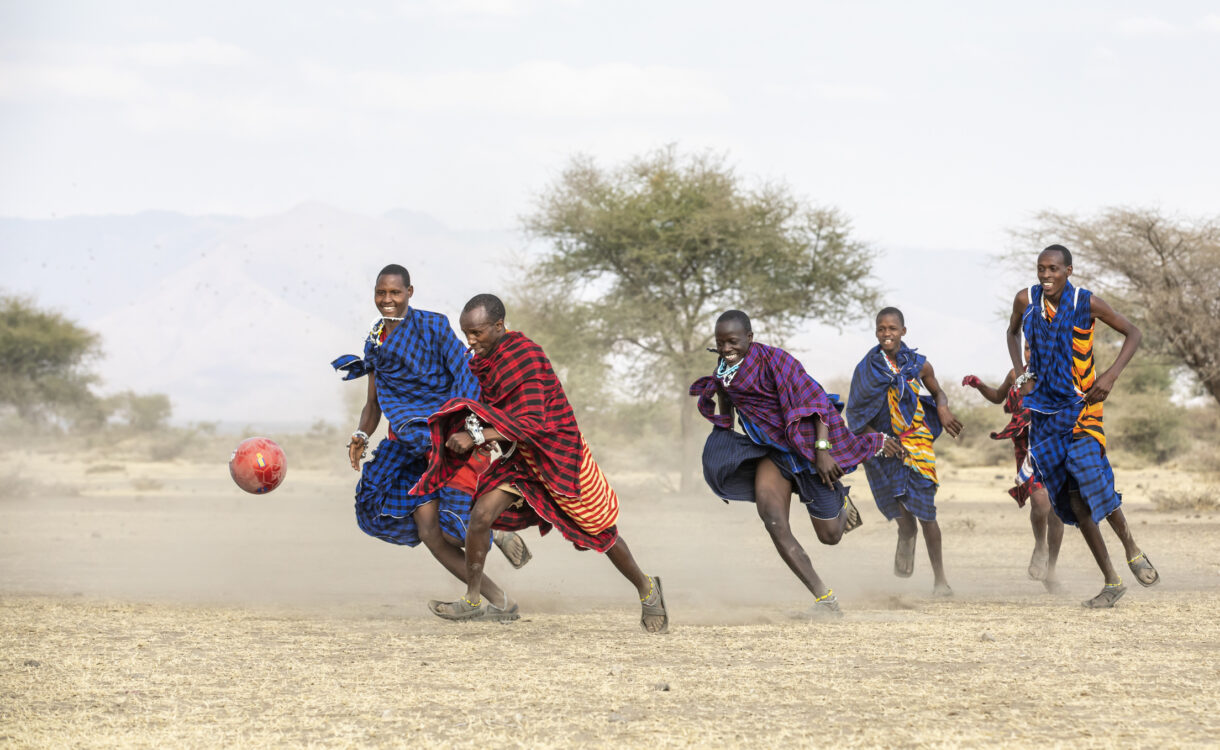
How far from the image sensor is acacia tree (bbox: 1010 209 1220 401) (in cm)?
1838

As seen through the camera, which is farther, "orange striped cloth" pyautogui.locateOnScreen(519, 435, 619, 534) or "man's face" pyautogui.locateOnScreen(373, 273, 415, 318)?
"man's face" pyautogui.locateOnScreen(373, 273, 415, 318)

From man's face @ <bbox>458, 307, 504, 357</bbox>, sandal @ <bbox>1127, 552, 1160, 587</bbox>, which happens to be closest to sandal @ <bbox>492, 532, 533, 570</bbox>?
man's face @ <bbox>458, 307, 504, 357</bbox>

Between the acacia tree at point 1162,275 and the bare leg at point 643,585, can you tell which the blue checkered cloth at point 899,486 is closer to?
the bare leg at point 643,585

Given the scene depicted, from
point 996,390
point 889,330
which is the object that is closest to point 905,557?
point 996,390

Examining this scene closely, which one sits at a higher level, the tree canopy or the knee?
the tree canopy

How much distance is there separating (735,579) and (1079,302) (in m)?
3.76

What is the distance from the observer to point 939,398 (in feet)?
29.6

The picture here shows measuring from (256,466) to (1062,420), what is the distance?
5.02 meters

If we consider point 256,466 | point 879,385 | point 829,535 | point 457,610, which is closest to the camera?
point 457,610

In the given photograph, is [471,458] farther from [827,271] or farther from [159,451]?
[159,451]

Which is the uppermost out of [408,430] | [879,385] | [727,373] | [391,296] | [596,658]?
[391,296]

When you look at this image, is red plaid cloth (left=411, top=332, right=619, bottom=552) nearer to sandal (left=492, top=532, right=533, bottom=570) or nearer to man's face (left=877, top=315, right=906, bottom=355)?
sandal (left=492, top=532, right=533, bottom=570)

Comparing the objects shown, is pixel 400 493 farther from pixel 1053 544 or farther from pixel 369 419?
pixel 1053 544

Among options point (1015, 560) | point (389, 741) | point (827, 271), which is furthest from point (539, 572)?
point (827, 271)
